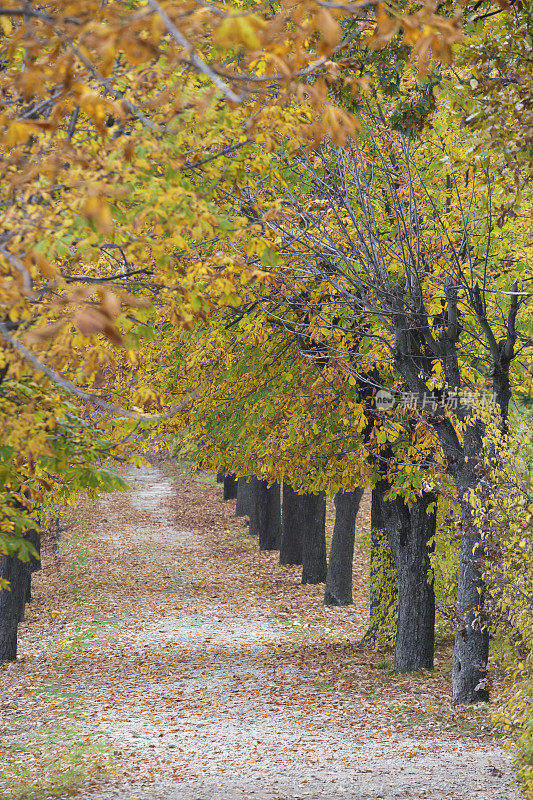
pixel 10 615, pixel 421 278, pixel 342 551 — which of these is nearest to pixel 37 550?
pixel 10 615

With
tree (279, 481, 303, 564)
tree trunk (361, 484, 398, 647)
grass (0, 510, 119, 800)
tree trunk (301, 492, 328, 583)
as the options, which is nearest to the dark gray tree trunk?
grass (0, 510, 119, 800)

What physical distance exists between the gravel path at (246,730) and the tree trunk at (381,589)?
1.53m

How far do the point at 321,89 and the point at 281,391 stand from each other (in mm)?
7476

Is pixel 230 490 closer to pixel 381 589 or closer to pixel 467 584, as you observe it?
pixel 381 589

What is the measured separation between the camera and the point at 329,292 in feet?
31.8

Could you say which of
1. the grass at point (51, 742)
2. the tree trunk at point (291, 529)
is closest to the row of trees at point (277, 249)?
the grass at point (51, 742)

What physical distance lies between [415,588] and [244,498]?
1867 centimetres

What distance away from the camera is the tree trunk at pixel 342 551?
16922mm

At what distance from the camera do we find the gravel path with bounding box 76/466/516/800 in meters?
7.52

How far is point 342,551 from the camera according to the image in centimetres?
1714

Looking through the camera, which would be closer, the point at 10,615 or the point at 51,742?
the point at 51,742

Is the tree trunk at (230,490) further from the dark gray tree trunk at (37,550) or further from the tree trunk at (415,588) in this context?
the tree trunk at (415,588)

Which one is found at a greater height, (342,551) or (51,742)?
(342,551)

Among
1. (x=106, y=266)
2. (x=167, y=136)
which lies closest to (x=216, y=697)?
(x=106, y=266)
